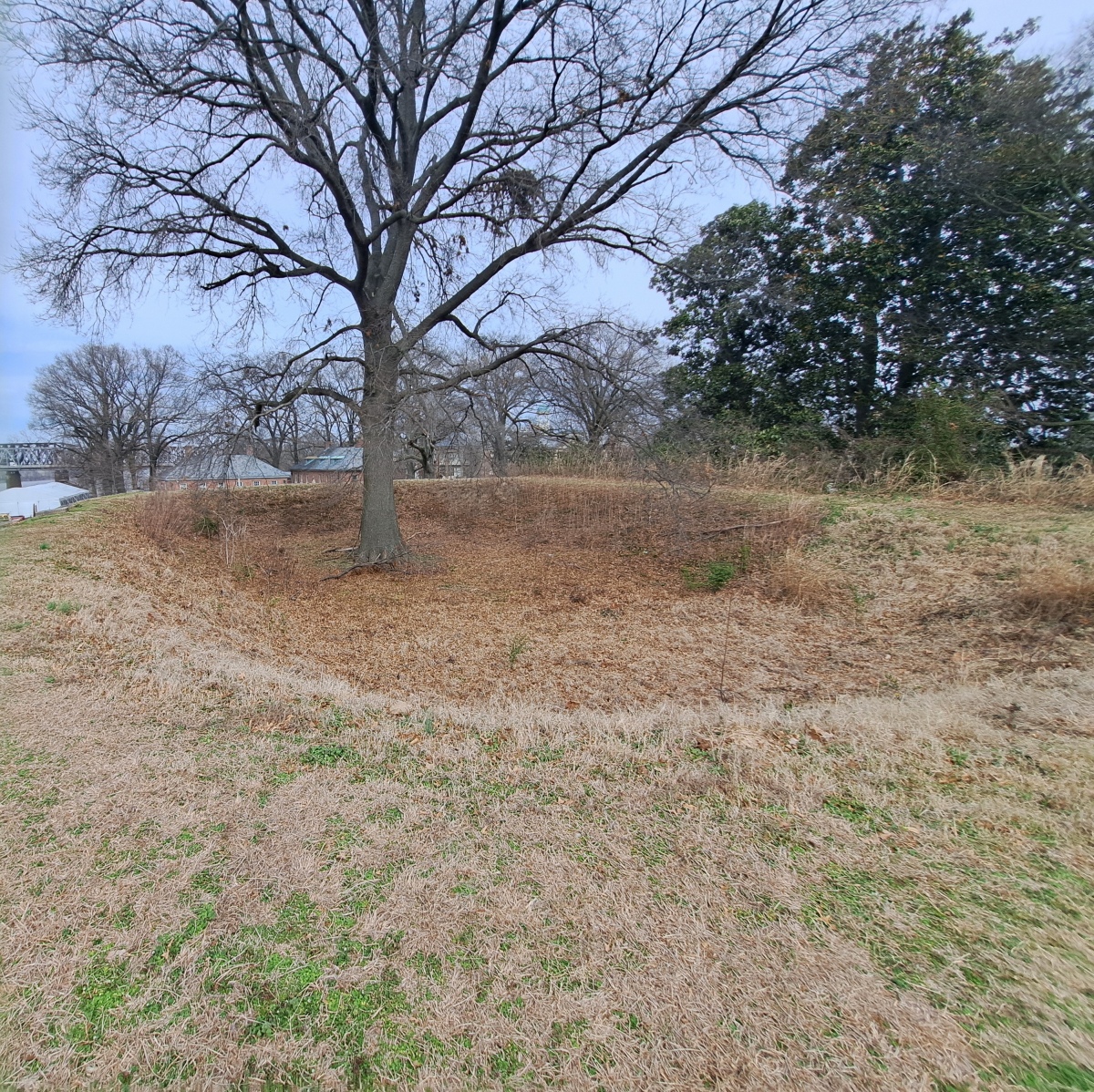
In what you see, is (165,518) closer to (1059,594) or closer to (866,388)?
(1059,594)

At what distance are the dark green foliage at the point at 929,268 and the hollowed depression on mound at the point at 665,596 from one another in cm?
301

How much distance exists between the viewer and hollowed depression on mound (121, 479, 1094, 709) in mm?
5246

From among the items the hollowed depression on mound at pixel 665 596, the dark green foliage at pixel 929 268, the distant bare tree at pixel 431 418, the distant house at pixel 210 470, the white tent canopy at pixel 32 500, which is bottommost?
the hollowed depression on mound at pixel 665 596

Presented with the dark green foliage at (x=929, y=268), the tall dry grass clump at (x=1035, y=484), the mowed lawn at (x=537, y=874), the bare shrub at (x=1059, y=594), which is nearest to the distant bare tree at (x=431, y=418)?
the dark green foliage at (x=929, y=268)

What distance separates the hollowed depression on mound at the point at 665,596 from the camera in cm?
525

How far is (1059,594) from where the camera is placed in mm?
5477

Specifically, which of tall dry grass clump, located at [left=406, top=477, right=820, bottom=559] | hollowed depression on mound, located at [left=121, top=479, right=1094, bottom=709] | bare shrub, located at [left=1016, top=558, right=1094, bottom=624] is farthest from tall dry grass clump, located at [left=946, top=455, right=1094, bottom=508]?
bare shrub, located at [left=1016, top=558, right=1094, bottom=624]

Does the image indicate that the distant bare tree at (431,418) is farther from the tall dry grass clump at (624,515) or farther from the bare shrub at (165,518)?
the bare shrub at (165,518)

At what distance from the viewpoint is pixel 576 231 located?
9570 millimetres

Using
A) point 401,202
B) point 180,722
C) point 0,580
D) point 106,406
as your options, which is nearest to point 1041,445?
point 401,202

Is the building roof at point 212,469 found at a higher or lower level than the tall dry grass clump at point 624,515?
higher

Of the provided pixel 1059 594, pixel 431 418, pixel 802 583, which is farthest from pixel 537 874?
pixel 431 418

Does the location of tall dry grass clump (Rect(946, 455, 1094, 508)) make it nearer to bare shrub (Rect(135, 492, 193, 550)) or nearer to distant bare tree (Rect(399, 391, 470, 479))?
distant bare tree (Rect(399, 391, 470, 479))

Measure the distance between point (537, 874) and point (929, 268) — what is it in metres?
15.0
